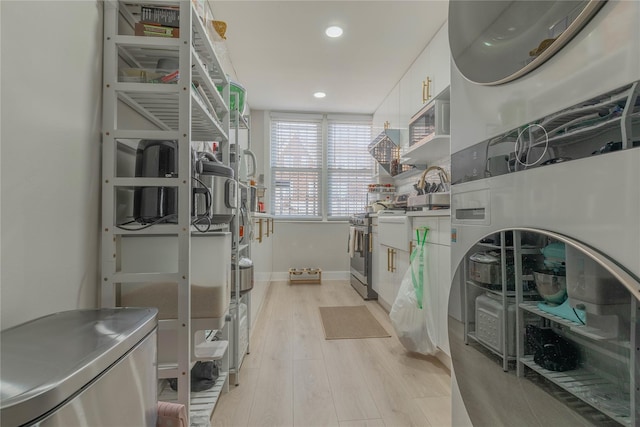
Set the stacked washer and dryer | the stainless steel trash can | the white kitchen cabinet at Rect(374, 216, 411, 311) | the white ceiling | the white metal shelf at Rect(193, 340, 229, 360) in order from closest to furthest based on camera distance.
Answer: the stainless steel trash can, the stacked washer and dryer, the white metal shelf at Rect(193, 340, 229, 360), the white ceiling, the white kitchen cabinet at Rect(374, 216, 411, 311)

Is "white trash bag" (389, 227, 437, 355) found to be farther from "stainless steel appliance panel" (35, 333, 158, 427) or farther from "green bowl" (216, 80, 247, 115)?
"stainless steel appliance panel" (35, 333, 158, 427)

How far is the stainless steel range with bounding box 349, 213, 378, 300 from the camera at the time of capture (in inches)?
132

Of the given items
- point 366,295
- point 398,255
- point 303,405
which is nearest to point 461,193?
point 303,405

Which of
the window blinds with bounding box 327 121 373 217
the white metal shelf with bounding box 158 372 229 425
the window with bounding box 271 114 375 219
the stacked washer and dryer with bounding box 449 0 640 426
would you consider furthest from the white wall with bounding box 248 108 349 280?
the stacked washer and dryer with bounding box 449 0 640 426

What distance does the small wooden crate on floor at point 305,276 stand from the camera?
4.12 m

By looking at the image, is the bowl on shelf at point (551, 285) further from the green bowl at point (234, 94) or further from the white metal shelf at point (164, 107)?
the green bowl at point (234, 94)

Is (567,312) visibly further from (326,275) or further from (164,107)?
(326,275)

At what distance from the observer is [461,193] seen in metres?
0.87

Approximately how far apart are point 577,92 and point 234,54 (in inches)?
117

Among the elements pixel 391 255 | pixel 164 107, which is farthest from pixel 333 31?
pixel 391 255

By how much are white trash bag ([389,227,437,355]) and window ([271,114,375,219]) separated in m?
2.56

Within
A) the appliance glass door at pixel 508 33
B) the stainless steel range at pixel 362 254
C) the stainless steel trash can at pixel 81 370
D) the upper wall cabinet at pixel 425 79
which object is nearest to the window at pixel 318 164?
the stainless steel range at pixel 362 254

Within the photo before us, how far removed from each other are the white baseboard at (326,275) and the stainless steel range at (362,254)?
22.1 inches

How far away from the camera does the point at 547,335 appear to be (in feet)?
2.02
